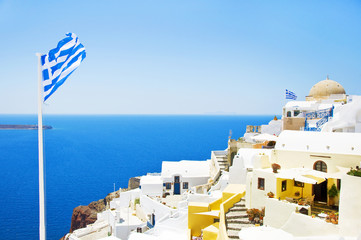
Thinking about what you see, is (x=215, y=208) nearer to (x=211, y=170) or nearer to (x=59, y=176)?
(x=211, y=170)

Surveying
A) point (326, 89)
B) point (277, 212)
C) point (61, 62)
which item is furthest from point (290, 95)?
point (61, 62)

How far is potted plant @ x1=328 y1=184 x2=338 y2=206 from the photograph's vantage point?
17031 millimetres

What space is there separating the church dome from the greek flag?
37642mm

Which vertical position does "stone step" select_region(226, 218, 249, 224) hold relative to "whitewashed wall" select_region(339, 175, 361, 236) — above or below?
below

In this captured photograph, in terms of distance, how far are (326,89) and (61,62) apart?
3855 cm

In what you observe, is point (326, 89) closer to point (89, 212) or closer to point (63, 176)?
point (89, 212)

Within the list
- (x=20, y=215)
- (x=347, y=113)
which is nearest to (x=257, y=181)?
(x=347, y=113)

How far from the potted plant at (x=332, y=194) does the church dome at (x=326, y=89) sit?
2695 centimetres

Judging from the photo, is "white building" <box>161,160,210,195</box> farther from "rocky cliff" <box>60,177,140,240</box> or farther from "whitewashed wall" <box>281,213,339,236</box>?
"whitewashed wall" <box>281,213,339,236</box>

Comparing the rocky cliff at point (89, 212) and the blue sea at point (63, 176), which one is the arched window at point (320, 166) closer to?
the rocky cliff at point (89, 212)

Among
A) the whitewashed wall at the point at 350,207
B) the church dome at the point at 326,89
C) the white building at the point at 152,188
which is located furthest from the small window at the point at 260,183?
the church dome at the point at 326,89

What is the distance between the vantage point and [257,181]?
1862cm

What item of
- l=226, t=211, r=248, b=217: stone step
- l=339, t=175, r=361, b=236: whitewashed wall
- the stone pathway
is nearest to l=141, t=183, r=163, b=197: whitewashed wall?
the stone pathway

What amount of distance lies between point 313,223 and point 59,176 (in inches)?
3425
